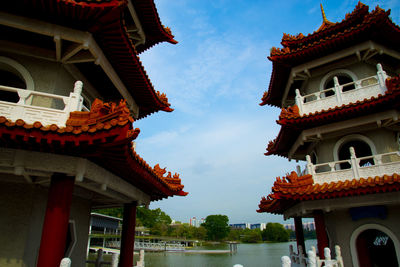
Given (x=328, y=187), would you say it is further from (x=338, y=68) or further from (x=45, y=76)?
(x=45, y=76)

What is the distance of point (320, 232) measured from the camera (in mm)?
9445

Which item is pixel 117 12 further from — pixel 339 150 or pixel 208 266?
pixel 208 266

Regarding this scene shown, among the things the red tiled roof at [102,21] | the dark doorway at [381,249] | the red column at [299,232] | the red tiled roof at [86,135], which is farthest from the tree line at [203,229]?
the red tiled roof at [86,135]

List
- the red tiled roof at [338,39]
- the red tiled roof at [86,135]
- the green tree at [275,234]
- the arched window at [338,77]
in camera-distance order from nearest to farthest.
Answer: the red tiled roof at [86,135] → the red tiled roof at [338,39] → the arched window at [338,77] → the green tree at [275,234]

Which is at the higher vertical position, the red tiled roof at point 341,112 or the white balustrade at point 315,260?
the red tiled roof at point 341,112

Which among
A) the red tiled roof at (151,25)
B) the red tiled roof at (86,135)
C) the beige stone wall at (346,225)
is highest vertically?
the red tiled roof at (151,25)

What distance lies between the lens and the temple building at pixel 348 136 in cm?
906

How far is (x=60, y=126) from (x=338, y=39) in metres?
10.8

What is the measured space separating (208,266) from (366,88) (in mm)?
25462

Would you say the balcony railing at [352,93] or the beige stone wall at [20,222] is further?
the balcony railing at [352,93]

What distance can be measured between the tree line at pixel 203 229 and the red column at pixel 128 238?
5173cm

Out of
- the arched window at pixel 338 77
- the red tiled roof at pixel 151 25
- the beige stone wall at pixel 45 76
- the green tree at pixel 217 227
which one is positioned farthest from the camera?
the green tree at pixel 217 227

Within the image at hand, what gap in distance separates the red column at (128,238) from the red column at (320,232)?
6.61 metres

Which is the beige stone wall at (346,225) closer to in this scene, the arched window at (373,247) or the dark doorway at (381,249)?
the arched window at (373,247)
